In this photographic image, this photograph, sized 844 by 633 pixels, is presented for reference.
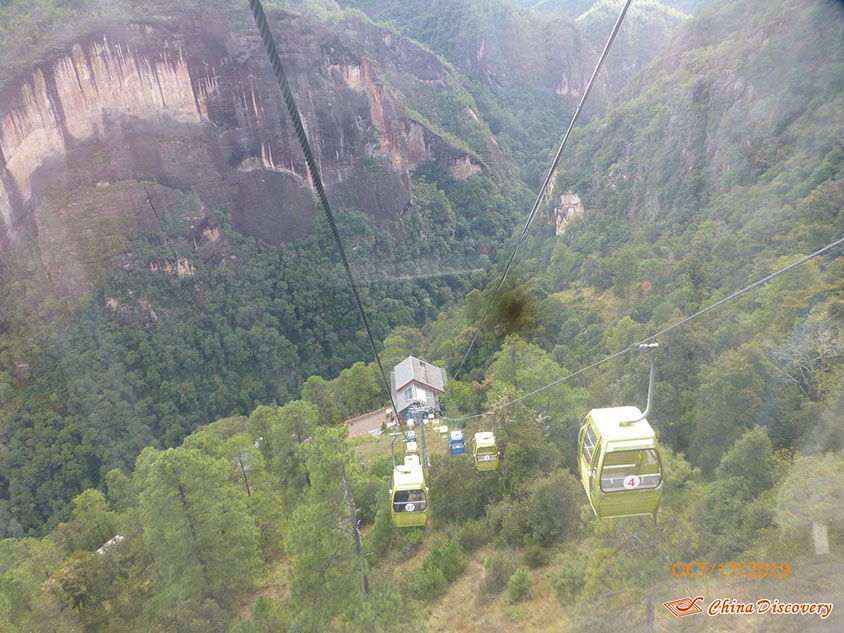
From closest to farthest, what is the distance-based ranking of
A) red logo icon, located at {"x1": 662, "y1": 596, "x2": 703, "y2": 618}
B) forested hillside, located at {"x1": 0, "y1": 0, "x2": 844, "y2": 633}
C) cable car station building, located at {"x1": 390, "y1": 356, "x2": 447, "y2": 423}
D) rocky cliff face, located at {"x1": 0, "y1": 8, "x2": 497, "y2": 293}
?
1. red logo icon, located at {"x1": 662, "y1": 596, "x2": 703, "y2": 618}
2. forested hillside, located at {"x1": 0, "y1": 0, "x2": 844, "y2": 633}
3. cable car station building, located at {"x1": 390, "y1": 356, "x2": 447, "y2": 423}
4. rocky cliff face, located at {"x1": 0, "y1": 8, "x2": 497, "y2": 293}

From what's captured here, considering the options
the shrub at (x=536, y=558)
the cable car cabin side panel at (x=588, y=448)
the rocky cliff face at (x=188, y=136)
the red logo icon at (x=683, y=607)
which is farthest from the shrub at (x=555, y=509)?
the rocky cliff face at (x=188, y=136)

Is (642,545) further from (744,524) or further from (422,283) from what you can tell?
(422,283)

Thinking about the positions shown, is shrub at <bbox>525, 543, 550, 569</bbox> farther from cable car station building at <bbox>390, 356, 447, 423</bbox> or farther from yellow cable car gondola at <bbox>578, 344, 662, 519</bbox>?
cable car station building at <bbox>390, 356, 447, 423</bbox>

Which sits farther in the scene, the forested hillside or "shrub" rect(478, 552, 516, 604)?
"shrub" rect(478, 552, 516, 604)

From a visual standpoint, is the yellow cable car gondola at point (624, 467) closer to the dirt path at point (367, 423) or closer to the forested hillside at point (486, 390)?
the forested hillside at point (486, 390)

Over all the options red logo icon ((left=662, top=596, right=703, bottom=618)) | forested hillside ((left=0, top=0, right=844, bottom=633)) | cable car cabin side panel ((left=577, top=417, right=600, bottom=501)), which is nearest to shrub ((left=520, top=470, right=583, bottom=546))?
forested hillside ((left=0, top=0, right=844, bottom=633))

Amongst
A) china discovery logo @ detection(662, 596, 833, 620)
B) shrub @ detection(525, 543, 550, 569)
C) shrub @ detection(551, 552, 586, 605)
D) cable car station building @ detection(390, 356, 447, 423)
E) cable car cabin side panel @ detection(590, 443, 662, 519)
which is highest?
cable car cabin side panel @ detection(590, 443, 662, 519)
